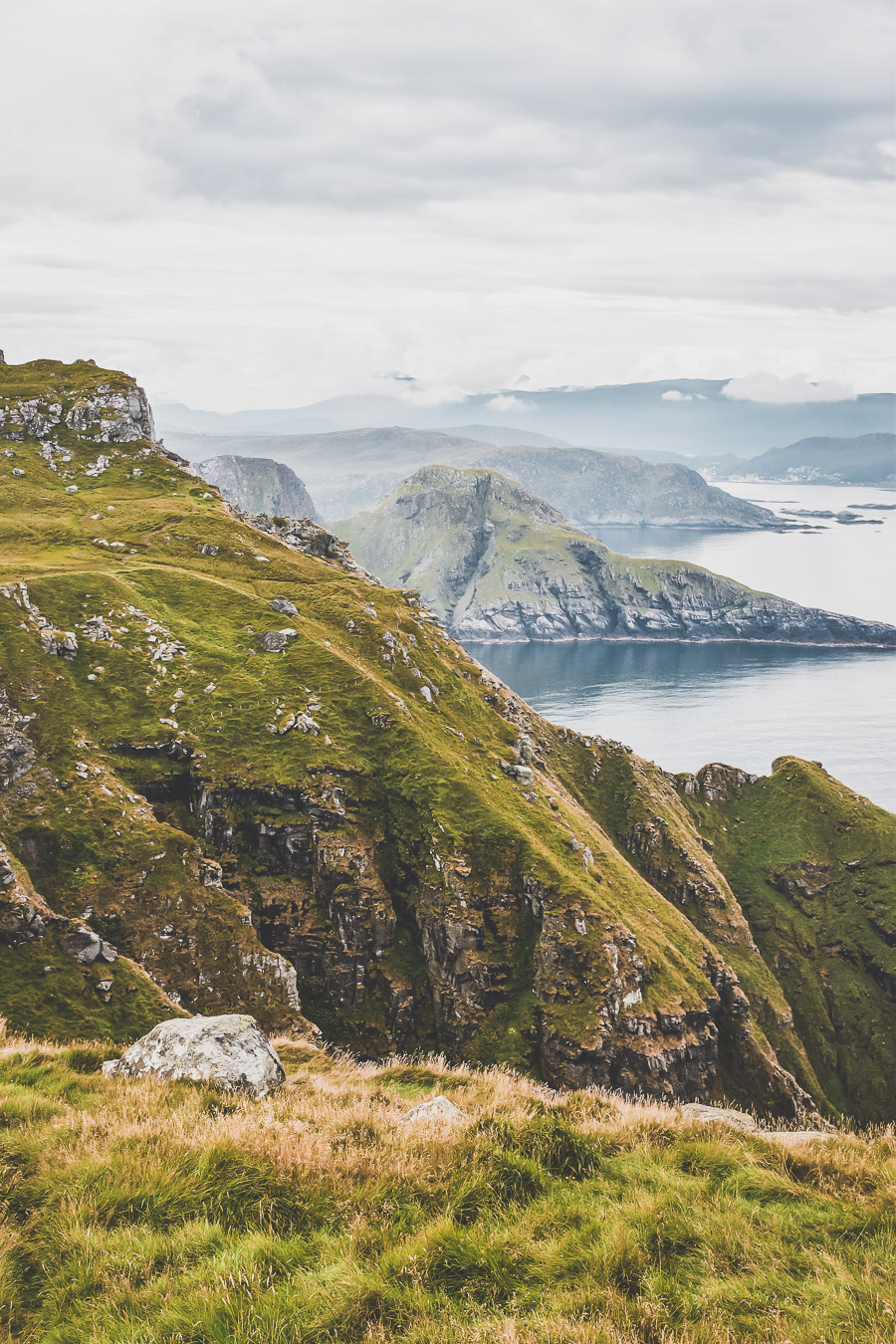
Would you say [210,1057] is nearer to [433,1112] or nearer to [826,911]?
[433,1112]

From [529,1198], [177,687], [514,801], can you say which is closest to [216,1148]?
[529,1198]

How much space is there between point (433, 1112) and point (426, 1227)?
461 centimetres

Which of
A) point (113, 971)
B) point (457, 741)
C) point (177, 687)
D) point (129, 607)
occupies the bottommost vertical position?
point (113, 971)

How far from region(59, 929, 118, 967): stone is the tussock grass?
44.1 m

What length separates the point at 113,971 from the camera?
52781 millimetres

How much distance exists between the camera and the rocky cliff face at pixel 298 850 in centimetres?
6381

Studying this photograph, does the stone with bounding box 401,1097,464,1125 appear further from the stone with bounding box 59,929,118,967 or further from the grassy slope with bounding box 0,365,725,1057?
the grassy slope with bounding box 0,365,725,1057

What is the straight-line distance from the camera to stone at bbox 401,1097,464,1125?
13.2 metres

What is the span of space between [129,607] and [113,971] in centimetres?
→ 5440

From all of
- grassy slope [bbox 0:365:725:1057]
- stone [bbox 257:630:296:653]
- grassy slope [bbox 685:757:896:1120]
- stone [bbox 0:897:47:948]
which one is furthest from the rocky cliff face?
grassy slope [bbox 685:757:896:1120]

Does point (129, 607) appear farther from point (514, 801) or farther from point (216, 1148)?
point (216, 1148)

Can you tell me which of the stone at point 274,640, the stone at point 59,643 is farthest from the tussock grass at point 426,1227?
the stone at point 274,640

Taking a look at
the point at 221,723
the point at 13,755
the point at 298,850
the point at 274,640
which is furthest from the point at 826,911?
the point at 13,755

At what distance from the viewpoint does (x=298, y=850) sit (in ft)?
273
